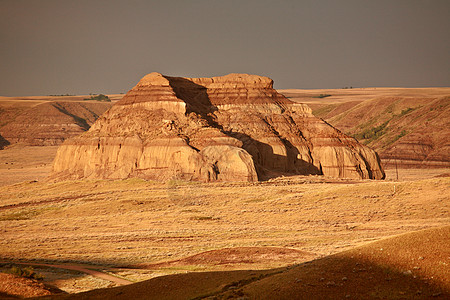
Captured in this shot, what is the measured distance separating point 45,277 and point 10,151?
379ft

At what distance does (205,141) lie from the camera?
60.3m

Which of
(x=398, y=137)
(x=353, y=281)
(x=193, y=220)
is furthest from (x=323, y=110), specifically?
(x=353, y=281)

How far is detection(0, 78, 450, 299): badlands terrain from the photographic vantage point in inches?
811

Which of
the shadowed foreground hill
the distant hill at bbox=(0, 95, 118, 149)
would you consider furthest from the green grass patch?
the shadowed foreground hill

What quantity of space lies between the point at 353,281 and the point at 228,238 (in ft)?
69.0

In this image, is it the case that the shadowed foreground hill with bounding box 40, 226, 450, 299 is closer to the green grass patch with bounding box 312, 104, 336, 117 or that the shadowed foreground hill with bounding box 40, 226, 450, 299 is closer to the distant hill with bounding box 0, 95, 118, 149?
the distant hill with bounding box 0, 95, 118, 149

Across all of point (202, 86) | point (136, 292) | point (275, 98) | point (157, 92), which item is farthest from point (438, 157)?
point (136, 292)

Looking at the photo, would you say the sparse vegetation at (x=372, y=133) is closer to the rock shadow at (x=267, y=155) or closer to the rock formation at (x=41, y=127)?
the rock shadow at (x=267, y=155)

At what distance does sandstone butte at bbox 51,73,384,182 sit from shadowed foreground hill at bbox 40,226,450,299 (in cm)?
3288

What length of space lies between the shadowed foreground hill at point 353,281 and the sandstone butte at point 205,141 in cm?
3288

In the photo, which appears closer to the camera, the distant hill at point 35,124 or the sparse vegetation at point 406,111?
the sparse vegetation at point 406,111

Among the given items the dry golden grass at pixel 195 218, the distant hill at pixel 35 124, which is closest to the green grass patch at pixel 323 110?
the distant hill at pixel 35 124

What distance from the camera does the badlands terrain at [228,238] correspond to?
2059 centimetres

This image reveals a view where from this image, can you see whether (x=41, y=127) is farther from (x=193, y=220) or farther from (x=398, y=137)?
(x=193, y=220)
